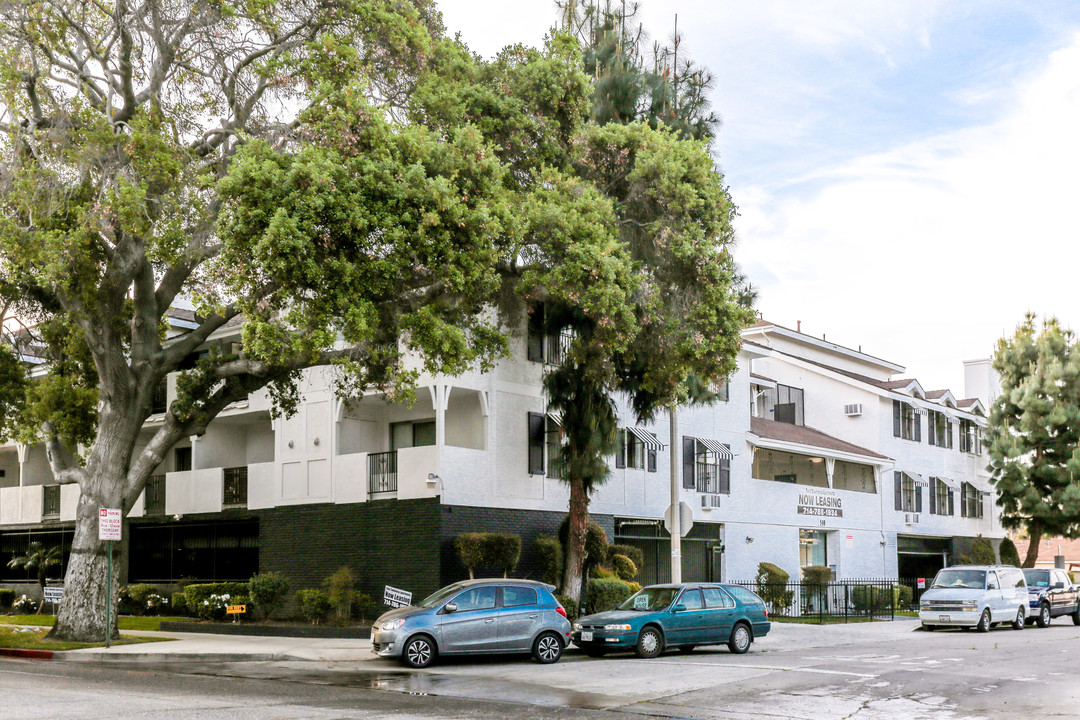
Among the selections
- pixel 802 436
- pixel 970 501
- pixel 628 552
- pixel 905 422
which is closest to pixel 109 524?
pixel 628 552

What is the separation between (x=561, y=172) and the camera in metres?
24.0

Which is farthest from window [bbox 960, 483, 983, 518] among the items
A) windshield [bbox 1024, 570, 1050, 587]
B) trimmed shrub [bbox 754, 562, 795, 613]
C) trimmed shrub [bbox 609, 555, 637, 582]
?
trimmed shrub [bbox 609, 555, 637, 582]

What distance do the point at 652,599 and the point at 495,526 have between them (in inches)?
276

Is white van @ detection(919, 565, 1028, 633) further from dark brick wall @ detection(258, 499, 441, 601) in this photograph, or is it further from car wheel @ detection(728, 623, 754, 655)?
dark brick wall @ detection(258, 499, 441, 601)

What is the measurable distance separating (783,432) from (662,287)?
699 inches

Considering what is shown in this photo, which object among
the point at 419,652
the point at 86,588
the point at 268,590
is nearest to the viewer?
the point at 419,652

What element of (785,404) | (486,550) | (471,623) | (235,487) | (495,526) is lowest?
(471,623)

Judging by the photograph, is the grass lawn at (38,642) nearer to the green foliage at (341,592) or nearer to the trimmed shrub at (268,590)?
the trimmed shrub at (268,590)

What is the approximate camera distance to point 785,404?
4659cm

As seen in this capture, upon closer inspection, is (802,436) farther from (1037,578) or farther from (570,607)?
(570,607)

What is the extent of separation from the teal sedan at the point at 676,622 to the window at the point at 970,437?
31.0 meters

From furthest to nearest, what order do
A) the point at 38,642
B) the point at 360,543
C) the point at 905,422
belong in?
the point at 905,422, the point at 360,543, the point at 38,642

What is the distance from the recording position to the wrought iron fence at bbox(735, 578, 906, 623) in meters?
34.4

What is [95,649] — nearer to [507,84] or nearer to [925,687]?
[507,84]
